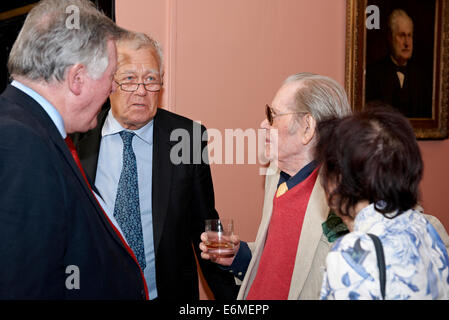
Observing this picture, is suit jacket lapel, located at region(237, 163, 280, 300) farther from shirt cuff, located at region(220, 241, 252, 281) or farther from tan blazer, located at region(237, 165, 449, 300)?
tan blazer, located at region(237, 165, 449, 300)

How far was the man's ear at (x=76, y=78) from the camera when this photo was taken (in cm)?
157

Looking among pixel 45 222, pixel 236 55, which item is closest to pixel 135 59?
pixel 236 55

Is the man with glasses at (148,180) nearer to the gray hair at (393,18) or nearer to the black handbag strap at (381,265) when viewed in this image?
the black handbag strap at (381,265)

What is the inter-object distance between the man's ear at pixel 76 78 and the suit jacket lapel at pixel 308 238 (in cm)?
93

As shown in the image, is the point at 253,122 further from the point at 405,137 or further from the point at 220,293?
the point at 405,137

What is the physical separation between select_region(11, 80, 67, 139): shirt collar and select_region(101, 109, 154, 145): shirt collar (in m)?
0.89

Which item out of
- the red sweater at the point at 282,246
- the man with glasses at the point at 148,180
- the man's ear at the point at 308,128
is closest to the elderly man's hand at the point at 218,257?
the red sweater at the point at 282,246

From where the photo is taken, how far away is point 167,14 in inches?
113

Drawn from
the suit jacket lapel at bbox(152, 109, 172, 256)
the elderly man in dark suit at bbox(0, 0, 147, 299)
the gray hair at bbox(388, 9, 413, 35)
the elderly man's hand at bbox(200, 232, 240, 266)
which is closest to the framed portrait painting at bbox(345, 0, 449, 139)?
the gray hair at bbox(388, 9, 413, 35)

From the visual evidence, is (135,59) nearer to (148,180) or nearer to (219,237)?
(148,180)

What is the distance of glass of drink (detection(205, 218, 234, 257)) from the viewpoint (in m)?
2.04

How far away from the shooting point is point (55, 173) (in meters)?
1.35
